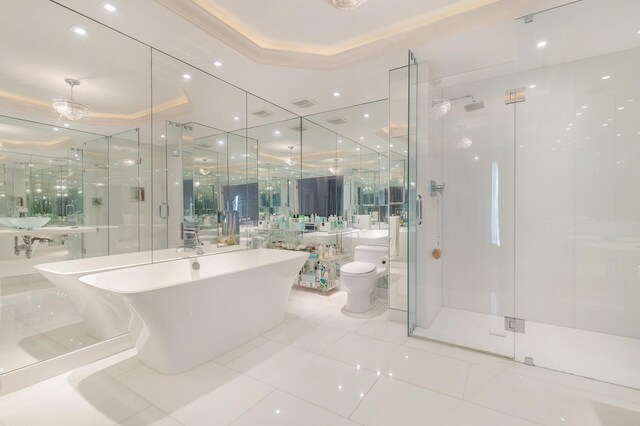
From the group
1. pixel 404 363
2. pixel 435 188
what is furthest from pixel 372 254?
pixel 404 363

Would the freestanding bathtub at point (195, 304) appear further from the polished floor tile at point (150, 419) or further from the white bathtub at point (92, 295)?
the polished floor tile at point (150, 419)

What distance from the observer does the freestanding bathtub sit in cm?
205

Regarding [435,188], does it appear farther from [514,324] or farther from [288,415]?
[288,415]

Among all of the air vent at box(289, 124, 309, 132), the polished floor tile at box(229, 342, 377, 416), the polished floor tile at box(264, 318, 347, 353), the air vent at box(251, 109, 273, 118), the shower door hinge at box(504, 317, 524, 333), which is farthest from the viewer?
the air vent at box(289, 124, 309, 132)

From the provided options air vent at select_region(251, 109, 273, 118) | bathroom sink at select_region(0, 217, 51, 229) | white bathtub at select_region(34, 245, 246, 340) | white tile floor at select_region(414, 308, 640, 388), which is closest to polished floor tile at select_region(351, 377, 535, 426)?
white tile floor at select_region(414, 308, 640, 388)

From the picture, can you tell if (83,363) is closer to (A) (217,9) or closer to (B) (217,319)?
(B) (217,319)

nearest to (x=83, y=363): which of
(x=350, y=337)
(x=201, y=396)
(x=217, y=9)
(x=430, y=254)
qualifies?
(x=201, y=396)

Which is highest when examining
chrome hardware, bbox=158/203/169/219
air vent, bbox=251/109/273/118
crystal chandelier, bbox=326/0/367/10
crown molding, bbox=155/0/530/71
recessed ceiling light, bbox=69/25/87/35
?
crown molding, bbox=155/0/530/71

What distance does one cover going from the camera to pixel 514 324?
9.21 ft

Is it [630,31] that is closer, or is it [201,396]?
[201,396]

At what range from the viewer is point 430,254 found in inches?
127

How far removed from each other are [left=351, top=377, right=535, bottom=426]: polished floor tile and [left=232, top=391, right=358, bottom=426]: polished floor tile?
17 centimetres

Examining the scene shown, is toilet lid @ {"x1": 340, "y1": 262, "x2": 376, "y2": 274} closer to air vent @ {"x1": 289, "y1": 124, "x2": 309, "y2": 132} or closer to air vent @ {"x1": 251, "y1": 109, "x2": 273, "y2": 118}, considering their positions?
air vent @ {"x1": 289, "y1": 124, "x2": 309, "y2": 132}

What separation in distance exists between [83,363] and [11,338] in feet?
1.74
